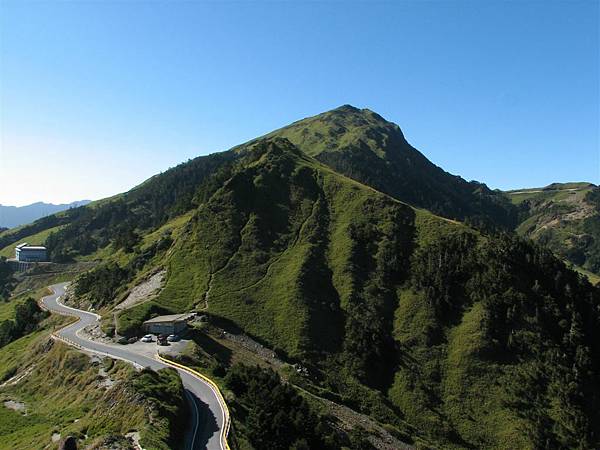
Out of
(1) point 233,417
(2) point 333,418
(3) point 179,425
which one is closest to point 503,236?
(2) point 333,418

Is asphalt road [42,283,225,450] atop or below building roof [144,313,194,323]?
below

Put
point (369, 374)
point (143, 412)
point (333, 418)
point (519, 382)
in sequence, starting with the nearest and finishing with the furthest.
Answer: point (143, 412) → point (333, 418) → point (519, 382) → point (369, 374)

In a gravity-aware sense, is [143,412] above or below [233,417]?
above

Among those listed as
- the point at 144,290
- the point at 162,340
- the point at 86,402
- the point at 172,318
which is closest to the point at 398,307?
the point at 172,318

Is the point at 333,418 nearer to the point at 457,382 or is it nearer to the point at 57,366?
the point at 457,382

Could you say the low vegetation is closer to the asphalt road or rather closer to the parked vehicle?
the asphalt road

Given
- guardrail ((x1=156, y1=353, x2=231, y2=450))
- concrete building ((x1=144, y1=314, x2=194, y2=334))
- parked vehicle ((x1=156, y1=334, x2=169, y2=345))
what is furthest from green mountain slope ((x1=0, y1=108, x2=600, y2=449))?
guardrail ((x1=156, y1=353, x2=231, y2=450))

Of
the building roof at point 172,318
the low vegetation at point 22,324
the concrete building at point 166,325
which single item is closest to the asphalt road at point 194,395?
the concrete building at point 166,325
